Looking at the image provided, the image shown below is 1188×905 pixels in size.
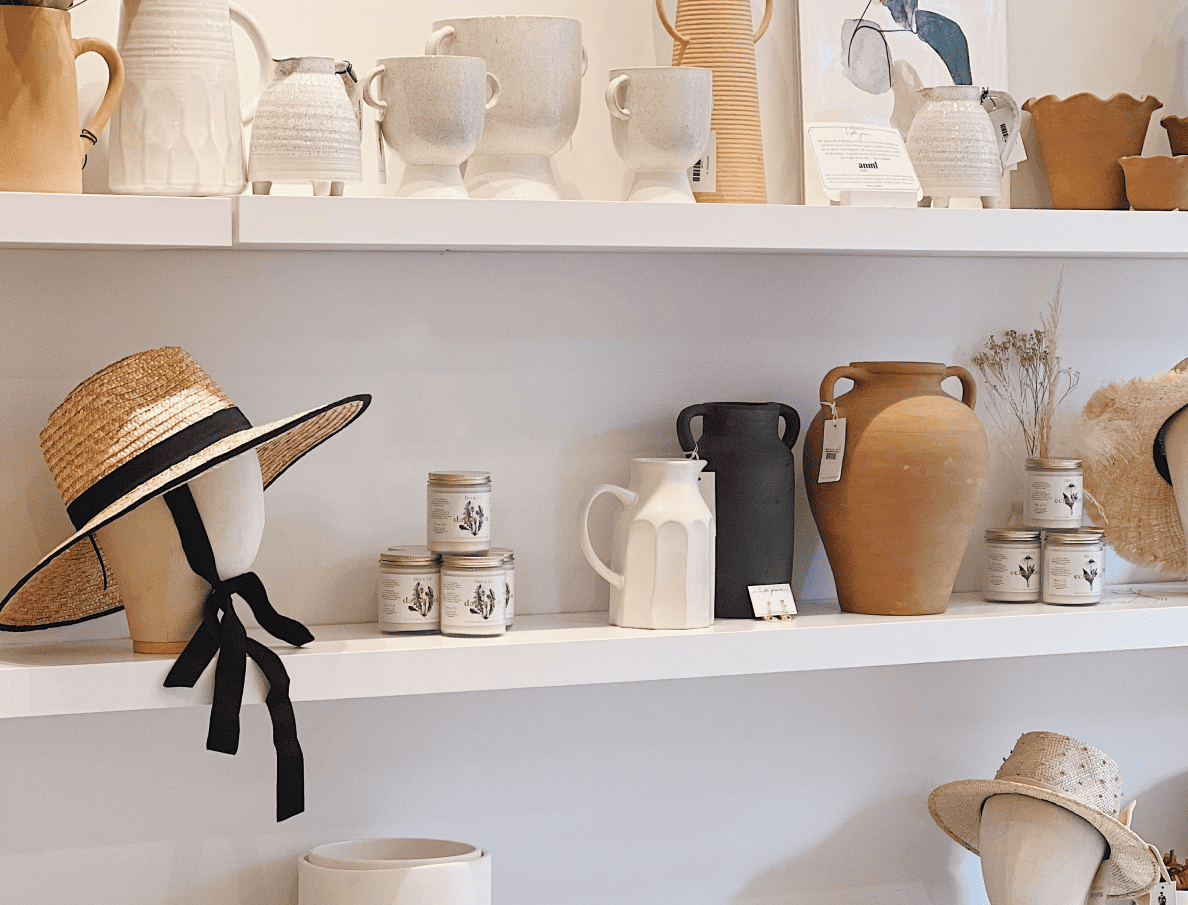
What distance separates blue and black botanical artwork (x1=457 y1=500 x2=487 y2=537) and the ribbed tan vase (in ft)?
1.30

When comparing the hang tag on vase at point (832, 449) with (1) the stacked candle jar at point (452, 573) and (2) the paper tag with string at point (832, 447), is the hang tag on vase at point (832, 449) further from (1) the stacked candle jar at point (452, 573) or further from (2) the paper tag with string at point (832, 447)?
(1) the stacked candle jar at point (452, 573)

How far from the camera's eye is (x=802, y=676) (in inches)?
61.4

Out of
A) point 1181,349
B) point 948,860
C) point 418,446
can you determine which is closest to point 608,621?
point 418,446

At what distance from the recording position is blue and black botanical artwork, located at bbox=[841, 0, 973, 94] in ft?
4.91

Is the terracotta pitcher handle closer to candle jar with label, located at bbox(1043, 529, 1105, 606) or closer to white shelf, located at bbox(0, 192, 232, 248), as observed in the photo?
candle jar with label, located at bbox(1043, 529, 1105, 606)

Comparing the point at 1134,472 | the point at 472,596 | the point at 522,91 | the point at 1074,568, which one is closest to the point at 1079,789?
the point at 1074,568

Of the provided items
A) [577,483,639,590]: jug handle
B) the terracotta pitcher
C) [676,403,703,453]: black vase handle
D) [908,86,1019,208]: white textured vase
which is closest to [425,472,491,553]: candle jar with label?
[577,483,639,590]: jug handle

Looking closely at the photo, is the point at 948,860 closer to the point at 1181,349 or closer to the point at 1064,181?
the point at 1181,349

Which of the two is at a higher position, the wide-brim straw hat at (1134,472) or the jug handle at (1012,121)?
the jug handle at (1012,121)

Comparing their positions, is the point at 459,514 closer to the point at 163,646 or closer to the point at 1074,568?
the point at 163,646

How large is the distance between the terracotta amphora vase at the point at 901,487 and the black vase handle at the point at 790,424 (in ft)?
0.11

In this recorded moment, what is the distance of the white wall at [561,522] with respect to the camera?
135 centimetres

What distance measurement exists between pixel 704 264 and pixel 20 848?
939 mm

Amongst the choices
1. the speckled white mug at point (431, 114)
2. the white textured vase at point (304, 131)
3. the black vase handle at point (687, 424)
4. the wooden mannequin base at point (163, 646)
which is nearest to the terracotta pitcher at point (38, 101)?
the white textured vase at point (304, 131)
